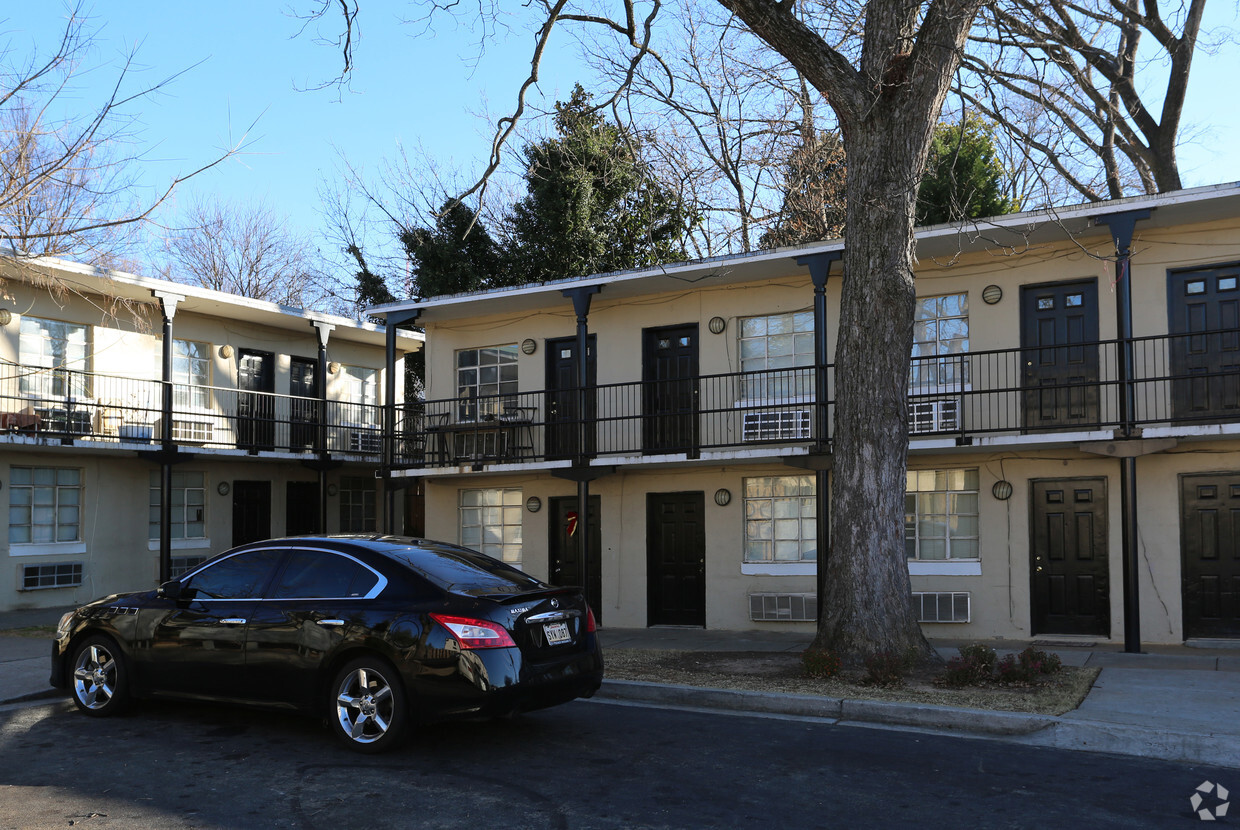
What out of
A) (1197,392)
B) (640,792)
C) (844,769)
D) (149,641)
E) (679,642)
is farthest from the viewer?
(679,642)

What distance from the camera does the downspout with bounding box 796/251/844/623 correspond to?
537 inches

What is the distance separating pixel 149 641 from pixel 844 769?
5233 mm

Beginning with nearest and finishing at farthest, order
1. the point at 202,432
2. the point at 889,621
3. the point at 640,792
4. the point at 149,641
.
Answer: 1. the point at 640,792
2. the point at 149,641
3. the point at 889,621
4. the point at 202,432

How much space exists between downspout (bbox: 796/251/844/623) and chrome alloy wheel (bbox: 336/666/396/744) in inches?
314

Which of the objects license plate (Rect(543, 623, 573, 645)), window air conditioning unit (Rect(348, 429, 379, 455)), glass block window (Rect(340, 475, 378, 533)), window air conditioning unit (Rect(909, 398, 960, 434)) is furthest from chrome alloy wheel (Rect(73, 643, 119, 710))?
glass block window (Rect(340, 475, 378, 533))

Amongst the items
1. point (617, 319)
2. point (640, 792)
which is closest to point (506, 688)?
point (640, 792)

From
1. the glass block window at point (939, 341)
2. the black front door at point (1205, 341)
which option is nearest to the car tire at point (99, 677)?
the glass block window at point (939, 341)

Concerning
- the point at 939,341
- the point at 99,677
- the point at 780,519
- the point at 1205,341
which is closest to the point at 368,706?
the point at 99,677

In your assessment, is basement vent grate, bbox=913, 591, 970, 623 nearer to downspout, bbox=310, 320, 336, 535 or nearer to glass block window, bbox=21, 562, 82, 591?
downspout, bbox=310, 320, 336, 535

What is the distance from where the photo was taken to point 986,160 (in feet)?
75.4

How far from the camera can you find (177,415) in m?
19.6

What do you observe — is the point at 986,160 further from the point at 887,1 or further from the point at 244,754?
the point at 244,754

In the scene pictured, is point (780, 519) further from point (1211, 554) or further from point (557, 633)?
point (557, 633)

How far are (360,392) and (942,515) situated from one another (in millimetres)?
15469
